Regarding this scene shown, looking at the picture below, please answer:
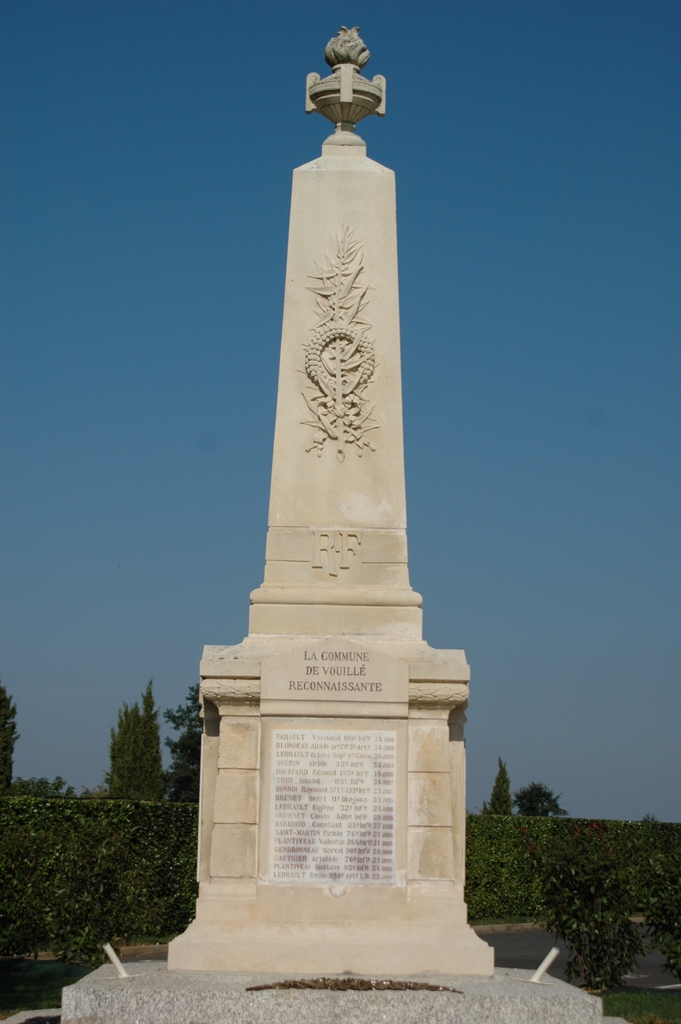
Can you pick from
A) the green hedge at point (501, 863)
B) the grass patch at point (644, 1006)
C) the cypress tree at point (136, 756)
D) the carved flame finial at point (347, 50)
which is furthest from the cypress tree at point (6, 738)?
the carved flame finial at point (347, 50)

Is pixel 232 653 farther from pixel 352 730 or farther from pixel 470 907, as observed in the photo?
pixel 470 907

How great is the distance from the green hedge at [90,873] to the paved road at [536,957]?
18.9 feet

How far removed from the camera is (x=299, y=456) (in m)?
9.84

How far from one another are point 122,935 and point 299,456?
6046 mm

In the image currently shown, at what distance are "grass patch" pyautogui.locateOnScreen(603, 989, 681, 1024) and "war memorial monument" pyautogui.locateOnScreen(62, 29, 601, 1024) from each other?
464 centimetres

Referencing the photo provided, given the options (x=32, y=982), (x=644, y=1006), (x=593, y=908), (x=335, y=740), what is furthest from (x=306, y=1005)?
(x=32, y=982)

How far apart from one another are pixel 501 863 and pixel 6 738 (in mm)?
11728

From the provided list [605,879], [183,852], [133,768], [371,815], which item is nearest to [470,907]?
[183,852]

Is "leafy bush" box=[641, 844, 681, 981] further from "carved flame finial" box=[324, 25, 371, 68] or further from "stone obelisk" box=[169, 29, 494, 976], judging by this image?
"carved flame finial" box=[324, 25, 371, 68]

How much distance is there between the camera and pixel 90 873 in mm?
11117

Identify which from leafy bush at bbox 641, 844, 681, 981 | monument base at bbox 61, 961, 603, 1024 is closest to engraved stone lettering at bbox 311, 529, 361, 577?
monument base at bbox 61, 961, 603, 1024

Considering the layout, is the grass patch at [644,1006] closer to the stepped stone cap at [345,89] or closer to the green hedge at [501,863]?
the stepped stone cap at [345,89]

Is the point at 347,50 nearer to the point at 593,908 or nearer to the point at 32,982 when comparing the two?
the point at 593,908

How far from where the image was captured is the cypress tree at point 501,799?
33.1 m
